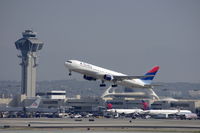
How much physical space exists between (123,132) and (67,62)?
38.6 m

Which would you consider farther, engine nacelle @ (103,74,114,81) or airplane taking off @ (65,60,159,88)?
engine nacelle @ (103,74,114,81)

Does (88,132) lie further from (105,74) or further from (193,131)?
(105,74)

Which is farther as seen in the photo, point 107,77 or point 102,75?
point 107,77

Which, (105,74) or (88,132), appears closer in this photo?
(88,132)

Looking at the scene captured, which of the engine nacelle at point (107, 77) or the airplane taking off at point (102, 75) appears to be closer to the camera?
the airplane taking off at point (102, 75)

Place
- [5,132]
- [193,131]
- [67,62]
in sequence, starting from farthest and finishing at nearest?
[67,62], [193,131], [5,132]

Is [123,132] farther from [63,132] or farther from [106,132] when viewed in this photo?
[63,132]

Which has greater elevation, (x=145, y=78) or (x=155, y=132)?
(x=145, y=78)

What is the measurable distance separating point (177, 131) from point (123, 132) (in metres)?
14.6

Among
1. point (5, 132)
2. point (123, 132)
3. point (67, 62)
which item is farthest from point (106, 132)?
point (67, 62)

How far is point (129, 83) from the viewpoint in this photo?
192m

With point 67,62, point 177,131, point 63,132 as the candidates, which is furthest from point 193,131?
point 67,62

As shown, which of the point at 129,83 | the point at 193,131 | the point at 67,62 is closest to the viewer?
the point at 193,131

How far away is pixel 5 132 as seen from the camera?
13750cm
